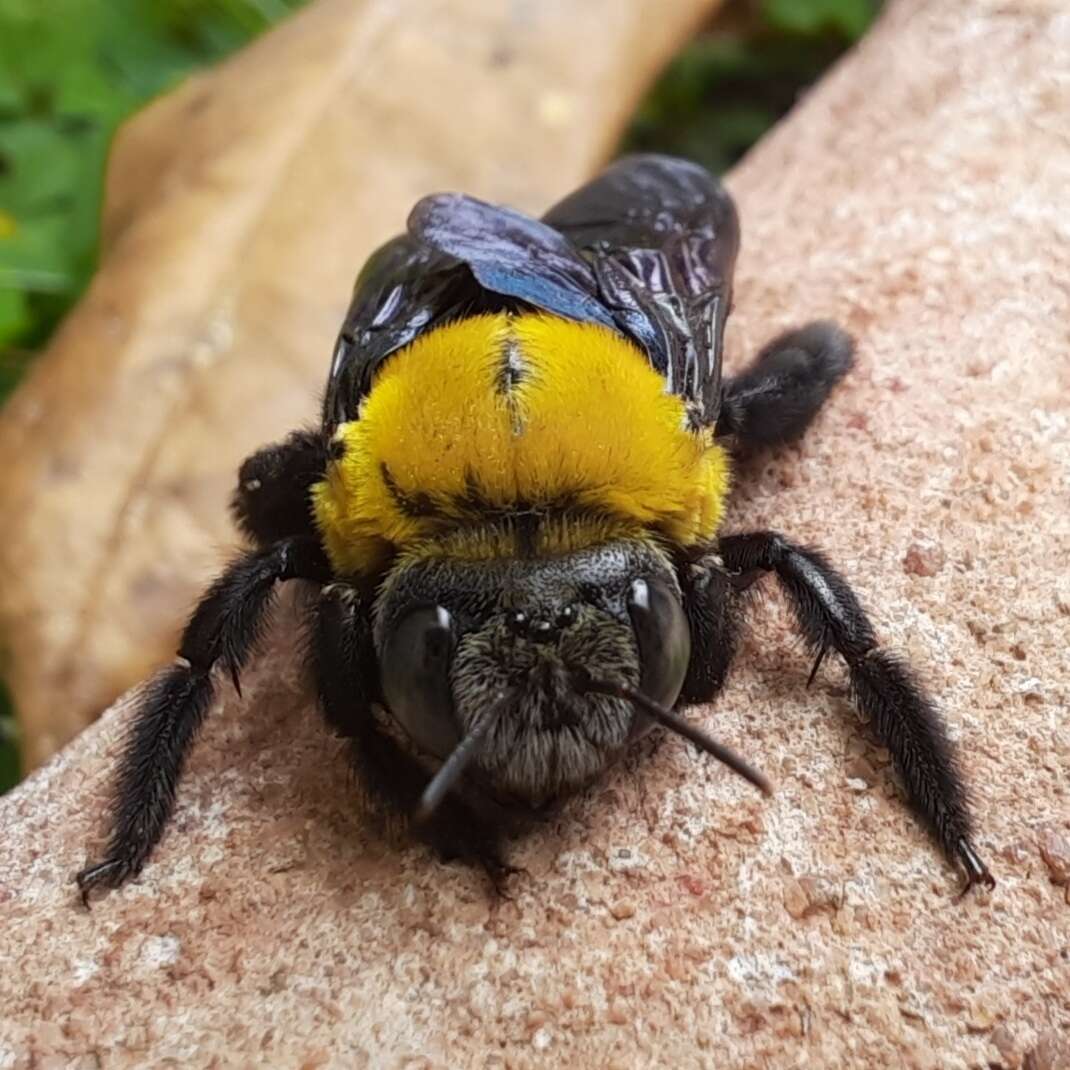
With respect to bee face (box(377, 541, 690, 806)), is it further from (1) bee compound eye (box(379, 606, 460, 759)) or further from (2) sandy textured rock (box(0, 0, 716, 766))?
(2) sandy textured rock (box(0, 0, 716, 766))

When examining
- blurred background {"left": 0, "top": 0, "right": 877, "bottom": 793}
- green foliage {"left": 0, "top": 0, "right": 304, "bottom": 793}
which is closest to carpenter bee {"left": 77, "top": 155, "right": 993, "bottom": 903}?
blurred background {"left": 0, "top": 0, "right": 877, "bottom": 793}

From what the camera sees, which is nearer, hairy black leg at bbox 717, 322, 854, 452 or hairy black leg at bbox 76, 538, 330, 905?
hairy black leg at bbox 76, 538, 330, 905

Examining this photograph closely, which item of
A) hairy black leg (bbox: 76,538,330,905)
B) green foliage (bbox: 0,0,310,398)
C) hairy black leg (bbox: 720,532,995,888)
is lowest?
green foliage (bbox: 0,0,310,398)

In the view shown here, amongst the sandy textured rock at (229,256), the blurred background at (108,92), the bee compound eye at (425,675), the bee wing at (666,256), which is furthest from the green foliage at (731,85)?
the bee compound eye at (425,675)

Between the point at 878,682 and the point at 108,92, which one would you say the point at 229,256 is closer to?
the point at 108,92

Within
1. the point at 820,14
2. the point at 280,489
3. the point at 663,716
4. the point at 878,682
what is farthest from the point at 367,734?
the point at 820,14

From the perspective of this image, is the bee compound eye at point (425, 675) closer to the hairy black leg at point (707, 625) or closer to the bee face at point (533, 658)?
the bee face at point (533, 658)
